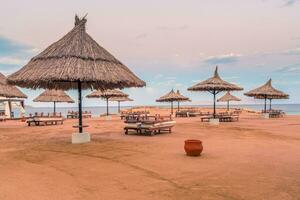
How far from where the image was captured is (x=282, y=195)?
6402mm

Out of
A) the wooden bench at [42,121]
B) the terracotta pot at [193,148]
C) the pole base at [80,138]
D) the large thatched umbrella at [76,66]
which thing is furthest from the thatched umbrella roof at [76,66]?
the wooden bench at [42,121]

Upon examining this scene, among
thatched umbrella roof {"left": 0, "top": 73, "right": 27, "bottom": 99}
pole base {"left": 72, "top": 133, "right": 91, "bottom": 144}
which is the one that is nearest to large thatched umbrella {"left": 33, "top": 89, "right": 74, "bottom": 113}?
thatched umbrella roof {"left": 0, "top": 73, "right": 27, "bottom": 99}

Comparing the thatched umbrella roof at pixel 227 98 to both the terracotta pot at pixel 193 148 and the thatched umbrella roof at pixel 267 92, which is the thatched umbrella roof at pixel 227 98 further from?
the terracotta pot at pixel 193 148

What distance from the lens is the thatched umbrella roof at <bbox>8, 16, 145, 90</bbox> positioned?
41.7ft

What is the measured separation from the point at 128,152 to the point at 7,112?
30.0 metres

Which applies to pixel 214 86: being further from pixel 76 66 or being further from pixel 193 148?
pixel 193 148

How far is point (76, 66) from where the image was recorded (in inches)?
510

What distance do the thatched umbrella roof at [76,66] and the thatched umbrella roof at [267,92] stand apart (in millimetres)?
21704

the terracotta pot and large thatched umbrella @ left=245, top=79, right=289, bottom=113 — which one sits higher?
large thatched umbrella @ left=245, top=79, right=289, bottom=113

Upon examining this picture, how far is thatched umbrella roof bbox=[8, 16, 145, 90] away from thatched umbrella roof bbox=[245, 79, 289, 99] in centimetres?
2170

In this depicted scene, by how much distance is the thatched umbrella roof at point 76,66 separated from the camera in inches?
501

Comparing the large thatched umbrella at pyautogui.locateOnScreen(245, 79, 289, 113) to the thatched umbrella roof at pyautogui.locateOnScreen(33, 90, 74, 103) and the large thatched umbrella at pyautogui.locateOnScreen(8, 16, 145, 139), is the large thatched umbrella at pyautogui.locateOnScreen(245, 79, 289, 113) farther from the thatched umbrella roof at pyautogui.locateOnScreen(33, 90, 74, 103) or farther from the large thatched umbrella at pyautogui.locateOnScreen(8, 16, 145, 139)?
the large thatched umbrella at pyautogui.locateOnScreen(8, 16, 145, 139)

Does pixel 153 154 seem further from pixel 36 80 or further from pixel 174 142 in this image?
→ pixel 36 80

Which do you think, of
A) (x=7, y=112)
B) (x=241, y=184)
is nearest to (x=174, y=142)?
(x=241, y=184)
